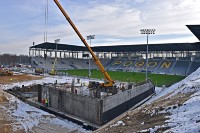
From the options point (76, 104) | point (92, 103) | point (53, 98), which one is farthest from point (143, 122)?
point (53, 98)

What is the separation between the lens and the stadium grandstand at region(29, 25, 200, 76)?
72.6 meters

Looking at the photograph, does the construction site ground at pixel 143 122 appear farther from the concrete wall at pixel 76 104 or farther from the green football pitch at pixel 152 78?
the green football pitch at pixel 152 78

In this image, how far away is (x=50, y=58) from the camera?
94188mm

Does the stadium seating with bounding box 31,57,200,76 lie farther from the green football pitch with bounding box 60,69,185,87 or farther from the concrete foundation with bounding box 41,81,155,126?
the concrete foundation with bounding box 41,81,155,126

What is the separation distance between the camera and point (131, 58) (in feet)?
298

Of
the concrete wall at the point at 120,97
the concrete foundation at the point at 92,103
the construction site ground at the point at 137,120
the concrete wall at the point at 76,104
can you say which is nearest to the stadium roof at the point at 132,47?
the concrete wall at the point at 120,97

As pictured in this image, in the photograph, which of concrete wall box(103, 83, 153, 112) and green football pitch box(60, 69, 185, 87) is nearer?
concrete wall box(103, 83, 153, 112)

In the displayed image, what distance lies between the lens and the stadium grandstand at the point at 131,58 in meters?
72.6

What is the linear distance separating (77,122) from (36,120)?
416 centimetres

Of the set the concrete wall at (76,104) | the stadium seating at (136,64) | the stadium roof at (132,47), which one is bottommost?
the concrete wall at (76,104)

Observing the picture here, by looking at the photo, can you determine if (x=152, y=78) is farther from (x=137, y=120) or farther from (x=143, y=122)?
(x=143, y=122)

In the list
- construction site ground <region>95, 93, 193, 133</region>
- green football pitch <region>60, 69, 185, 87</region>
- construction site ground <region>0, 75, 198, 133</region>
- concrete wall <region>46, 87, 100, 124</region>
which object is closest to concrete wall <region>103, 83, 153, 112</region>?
concrete wall <region>46, 87, 100, 124</region>

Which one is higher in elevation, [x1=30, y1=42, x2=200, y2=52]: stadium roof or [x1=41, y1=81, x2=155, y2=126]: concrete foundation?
[x1=30, y1=42, x2=200, y2=52]: stadium roof

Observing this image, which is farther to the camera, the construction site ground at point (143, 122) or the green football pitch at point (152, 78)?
the green football pitch at point (152, 78)
